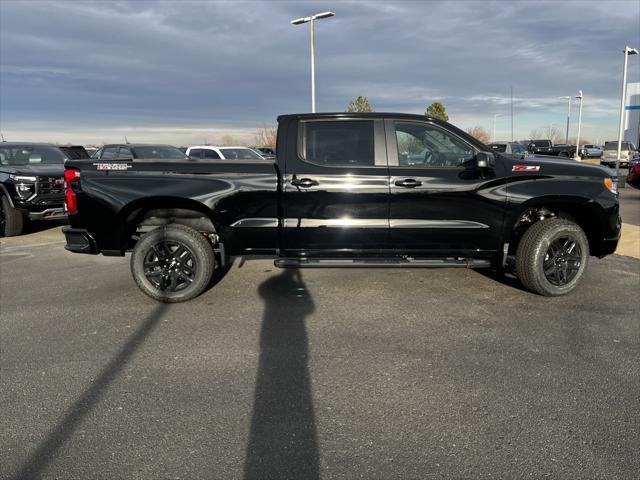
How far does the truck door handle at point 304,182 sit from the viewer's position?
194 inches

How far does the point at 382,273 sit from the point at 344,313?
1.64 metres

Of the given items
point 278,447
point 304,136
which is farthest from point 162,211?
point 278,447

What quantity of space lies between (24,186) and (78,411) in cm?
737

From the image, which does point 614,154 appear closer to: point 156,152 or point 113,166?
point 156,152

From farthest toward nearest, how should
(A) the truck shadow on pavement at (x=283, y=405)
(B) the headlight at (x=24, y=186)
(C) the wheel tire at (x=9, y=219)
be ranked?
(C) the wheel tire at (x=9, y=219)
(B) the headlight at (x=24, y=186)
(A) the truck shadow on pavement at (x=283, y=405)

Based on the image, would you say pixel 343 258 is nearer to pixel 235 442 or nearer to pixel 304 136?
pixel 304 136

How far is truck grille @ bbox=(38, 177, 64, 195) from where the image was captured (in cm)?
902

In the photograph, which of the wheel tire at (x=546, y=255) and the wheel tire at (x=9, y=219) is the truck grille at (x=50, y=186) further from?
the wheel tire at (x=546, y=255)

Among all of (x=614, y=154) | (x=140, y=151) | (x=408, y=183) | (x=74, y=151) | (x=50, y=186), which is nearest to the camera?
(x=408, y=183)

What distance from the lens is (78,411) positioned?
9.95 ft

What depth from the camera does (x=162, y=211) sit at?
17.2 ft

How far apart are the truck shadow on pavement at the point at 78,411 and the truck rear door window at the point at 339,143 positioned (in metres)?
2.36

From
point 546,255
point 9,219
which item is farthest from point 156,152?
point 546,255

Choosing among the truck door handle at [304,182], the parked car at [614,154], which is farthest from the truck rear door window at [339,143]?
the parked car at [614,154]
